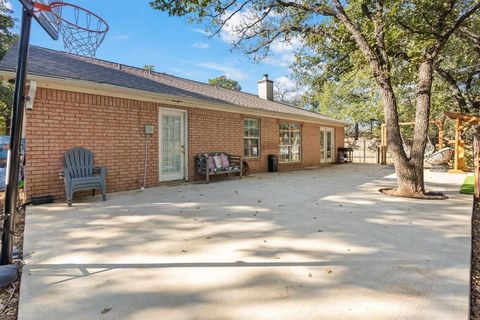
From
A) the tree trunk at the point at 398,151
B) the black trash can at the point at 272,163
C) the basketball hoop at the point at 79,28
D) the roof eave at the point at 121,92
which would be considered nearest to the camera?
Result: the basketball hoop at the point at 79,28

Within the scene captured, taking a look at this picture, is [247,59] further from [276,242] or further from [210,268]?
[210,268]

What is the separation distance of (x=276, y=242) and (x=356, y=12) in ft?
22.0

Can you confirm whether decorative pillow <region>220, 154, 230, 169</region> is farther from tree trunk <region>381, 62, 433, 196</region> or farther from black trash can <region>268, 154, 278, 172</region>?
tree trunk <region>381, 62, 433, 196</region>

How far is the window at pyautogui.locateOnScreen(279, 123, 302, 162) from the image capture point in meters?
12.9

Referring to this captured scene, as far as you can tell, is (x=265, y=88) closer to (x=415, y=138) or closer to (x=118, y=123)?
(x=415, y=138)

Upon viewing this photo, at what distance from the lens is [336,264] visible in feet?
8.98

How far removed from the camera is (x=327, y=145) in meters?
16.7

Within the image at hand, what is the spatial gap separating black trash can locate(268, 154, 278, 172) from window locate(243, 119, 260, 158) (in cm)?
67

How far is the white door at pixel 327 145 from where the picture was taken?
16.1 m

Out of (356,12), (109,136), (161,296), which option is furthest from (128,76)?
(161,296)

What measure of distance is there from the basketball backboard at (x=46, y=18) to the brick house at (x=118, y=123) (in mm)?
2482

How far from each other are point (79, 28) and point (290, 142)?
34.7ft

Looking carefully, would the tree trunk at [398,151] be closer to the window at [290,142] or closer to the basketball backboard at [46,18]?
the basketball backboard at [46,18]

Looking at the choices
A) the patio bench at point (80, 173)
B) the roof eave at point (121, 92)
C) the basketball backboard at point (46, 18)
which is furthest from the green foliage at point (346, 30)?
the patio bench at point (80, 173)
